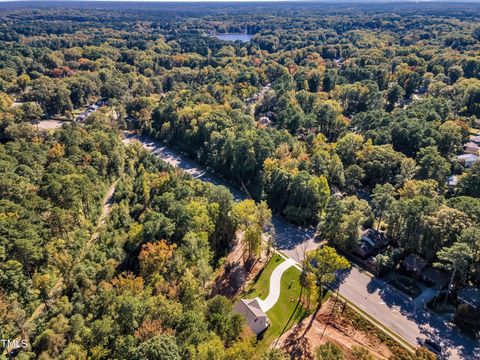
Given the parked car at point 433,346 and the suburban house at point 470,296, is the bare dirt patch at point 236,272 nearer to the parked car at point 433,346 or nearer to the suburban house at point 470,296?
the parked car at point 433,346

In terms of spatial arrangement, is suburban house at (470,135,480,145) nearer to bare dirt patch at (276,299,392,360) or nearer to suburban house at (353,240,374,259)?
suburban house at (353,240,374,259)

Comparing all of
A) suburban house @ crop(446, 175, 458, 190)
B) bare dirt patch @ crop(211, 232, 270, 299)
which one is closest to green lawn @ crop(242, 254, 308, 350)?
bare dirt patch @ crop(211, 232, 270, 299)

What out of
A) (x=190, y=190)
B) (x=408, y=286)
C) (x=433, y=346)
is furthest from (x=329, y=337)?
(x=190, y=190)

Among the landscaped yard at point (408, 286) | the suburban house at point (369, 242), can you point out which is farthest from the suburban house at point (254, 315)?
the landscaped yard at point (408, 286)

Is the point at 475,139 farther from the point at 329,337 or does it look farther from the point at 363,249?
the point at 329,337

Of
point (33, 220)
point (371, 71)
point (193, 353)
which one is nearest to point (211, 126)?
point (33, 220)

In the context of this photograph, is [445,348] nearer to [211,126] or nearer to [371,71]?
[211,126]
